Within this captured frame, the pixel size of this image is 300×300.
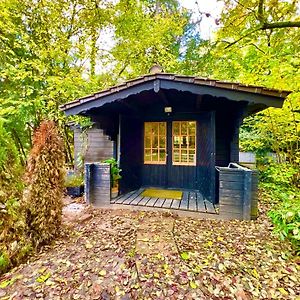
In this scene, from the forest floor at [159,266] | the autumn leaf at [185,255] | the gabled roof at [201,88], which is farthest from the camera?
the gabled roof at [201,88]

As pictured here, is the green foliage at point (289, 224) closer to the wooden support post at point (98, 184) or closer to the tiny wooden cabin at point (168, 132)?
the tiny wooden cabin at point (168, 132)

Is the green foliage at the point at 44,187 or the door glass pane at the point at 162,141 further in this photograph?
the door glass pane at the point at 162,141

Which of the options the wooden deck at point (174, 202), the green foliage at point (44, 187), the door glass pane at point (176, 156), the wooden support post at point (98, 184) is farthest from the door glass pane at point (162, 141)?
the green foliage at point (44, 187)

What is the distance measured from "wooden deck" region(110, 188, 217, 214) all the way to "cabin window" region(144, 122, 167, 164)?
3.85ft

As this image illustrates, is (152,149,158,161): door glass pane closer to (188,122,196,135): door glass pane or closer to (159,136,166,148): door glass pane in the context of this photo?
(159,136,166,148): door glass pane

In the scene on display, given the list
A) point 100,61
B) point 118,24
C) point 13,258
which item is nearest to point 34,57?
point 100,61

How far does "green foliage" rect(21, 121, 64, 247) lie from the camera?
113 inches

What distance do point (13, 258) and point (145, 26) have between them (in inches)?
384

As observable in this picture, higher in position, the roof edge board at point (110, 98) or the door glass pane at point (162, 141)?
the roof edge board at point (110, 98)

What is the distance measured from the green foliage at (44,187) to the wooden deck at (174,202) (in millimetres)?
1646

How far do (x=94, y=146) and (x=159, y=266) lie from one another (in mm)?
5035

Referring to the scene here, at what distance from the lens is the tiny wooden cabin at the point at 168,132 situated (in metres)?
Result: 4.59

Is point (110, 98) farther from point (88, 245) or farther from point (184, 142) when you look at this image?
point (88, 245)

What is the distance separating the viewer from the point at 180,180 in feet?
19.0
